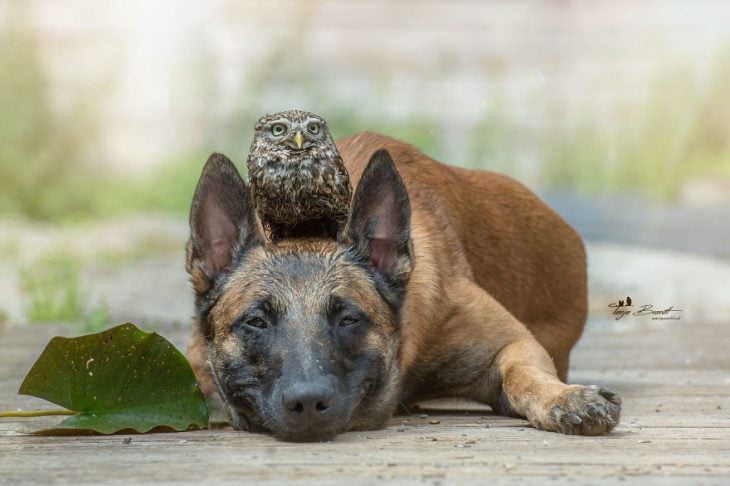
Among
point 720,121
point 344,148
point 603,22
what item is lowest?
point 344,148

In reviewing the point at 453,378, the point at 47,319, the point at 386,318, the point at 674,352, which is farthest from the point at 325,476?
the point at 47,319

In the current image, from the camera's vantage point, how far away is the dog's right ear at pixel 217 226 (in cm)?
403

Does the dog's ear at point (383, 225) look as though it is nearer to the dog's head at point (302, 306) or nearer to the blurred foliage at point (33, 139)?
the dog's head at point (302, 306)

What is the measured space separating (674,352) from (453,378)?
2069 millimetres

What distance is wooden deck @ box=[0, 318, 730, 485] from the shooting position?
3.00 metres

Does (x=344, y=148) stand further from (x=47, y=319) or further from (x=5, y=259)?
(x=5, y=259)

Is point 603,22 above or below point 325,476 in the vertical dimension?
above

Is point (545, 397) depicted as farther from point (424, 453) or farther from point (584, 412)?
point (424, 453)

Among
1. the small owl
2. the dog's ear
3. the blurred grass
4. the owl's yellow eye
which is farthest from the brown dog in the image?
the blurred grass

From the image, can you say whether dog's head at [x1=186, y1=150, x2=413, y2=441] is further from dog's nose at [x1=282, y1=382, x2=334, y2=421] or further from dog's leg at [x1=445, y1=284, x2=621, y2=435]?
dog's leg at [x1=445, y1=284, x2=621, y2=435]

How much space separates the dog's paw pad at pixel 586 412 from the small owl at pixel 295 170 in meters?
0.99

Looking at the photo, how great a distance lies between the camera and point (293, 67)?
12.8 meters

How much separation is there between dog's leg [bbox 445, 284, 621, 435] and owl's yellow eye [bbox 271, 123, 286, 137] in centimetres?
104

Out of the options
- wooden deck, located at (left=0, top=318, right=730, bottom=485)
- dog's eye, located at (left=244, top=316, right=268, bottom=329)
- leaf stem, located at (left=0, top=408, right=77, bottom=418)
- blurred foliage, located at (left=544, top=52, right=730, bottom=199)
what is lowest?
wooden deck, located at (left=0, top=318, right=730, bottom=485)
